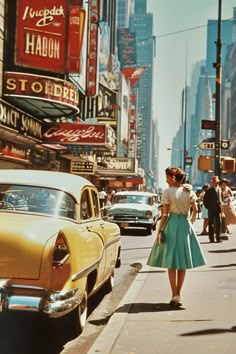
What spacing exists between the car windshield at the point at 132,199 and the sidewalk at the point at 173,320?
12.5 meters

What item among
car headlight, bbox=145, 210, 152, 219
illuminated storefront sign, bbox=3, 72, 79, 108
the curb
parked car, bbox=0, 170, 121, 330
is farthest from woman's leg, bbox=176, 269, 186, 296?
illuminated storefront sign, bbox=3, 72, 79, 108

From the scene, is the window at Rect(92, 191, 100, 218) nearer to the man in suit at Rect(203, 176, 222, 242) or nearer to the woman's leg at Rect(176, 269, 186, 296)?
the woman's leg at Rect(176, 269, 186, 296)

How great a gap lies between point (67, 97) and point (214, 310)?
2226cm

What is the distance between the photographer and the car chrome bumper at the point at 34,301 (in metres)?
5.32

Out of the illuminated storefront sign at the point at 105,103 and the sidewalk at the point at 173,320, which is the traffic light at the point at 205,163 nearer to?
the sidewalk at the point at 173,320

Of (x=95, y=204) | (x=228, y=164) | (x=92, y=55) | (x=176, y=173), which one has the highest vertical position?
(x=92, y=55)

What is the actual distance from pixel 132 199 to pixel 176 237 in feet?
51.0

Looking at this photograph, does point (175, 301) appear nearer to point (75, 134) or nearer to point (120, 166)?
point (75, 134)

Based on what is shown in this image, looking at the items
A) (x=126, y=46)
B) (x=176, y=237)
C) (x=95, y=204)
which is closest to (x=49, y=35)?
(x=95, y=204)

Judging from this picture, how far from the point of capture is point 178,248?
25.2 feet

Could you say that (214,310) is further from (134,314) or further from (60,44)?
(60,44)

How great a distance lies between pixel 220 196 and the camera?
17.5 metres

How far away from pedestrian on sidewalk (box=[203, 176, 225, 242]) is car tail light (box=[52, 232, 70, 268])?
11.9 metres

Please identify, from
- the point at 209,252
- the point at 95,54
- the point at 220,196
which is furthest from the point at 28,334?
the point at 95,54
